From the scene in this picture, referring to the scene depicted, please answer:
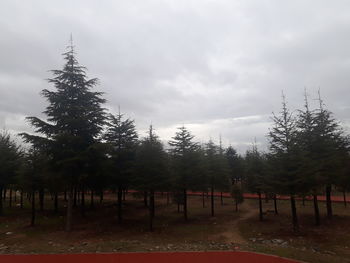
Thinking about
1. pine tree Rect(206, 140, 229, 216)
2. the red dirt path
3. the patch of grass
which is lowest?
the patch of grass

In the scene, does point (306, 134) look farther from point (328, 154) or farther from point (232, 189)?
point (232, 189)

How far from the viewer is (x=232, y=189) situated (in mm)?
34688

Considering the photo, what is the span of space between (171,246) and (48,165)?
1344cm

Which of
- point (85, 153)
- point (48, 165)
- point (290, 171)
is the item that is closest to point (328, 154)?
point (290, 171)

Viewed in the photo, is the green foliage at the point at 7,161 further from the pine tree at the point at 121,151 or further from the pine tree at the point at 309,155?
the pine tree at the point at 309,155

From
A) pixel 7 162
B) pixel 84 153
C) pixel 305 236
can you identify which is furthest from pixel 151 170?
pixel 7 162

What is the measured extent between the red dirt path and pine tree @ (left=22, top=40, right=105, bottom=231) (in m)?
8.52

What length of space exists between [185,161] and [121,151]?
682cm

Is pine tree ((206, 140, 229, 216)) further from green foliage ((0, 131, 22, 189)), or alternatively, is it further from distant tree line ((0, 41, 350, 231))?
green foliage ((0, 131, 22, 189))

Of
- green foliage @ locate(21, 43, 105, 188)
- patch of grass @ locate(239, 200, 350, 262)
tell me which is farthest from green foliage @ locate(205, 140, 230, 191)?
green foliage @ locate(21, 43, 105, 188)

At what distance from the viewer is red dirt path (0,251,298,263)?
45.8ft

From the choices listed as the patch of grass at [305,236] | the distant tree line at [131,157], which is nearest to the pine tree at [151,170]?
the distant tree line at [131,157]

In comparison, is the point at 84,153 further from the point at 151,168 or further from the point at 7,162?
the point at 7,162

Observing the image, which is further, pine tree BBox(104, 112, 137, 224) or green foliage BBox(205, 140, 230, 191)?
green foliage BBox(205, 140, 230, 191)
